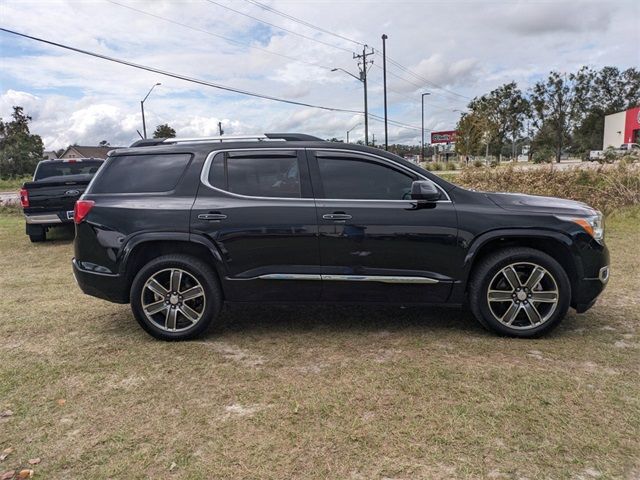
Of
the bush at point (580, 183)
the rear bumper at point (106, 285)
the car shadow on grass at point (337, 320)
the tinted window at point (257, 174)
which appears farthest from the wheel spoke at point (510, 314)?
the bush at point (580, 183)

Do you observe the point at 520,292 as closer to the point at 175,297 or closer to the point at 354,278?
the point at 354,278

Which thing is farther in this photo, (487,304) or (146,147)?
(146,147)

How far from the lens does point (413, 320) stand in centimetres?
469

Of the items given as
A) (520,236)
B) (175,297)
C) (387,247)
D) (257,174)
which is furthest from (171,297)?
(520,236)

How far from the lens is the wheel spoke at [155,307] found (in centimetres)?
421

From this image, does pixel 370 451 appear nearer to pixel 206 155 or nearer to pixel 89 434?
pixel 89 434

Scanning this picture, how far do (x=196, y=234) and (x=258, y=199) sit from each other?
1.97ft

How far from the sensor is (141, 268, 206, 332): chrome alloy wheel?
13.8ft

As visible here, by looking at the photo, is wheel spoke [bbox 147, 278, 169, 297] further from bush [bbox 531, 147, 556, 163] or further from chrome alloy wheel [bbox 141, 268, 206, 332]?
bush [bbox 531, 147, 556, 163]

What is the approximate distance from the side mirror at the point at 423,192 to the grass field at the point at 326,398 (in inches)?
47.2

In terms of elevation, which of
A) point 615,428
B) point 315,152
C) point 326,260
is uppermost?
point 315,152

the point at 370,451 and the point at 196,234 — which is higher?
the point at 196,234

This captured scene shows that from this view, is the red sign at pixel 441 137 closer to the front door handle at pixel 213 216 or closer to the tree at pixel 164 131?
the tree at pixel 164 131

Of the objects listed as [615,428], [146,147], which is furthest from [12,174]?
[615,428]
